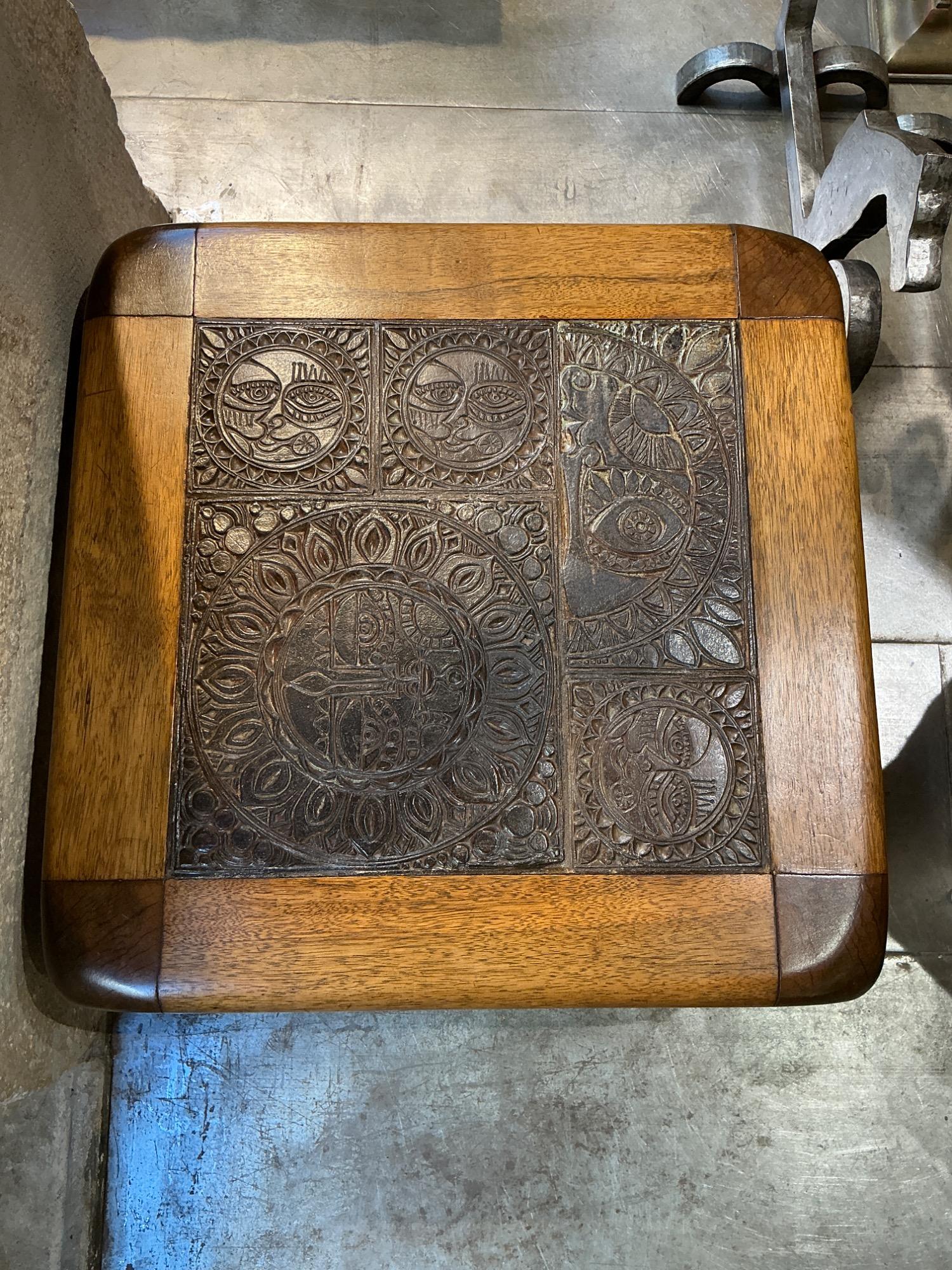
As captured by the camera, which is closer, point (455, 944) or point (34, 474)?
point (455, 944)

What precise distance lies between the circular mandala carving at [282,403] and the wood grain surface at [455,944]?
0.47 meters

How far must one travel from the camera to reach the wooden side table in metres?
1.03

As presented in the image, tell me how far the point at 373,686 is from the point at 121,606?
0.30m

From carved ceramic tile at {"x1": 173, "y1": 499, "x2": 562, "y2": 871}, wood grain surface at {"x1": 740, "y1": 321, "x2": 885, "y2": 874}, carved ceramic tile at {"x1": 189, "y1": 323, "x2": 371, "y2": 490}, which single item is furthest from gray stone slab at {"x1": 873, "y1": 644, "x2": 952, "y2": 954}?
carved ceramic tile at {"x1": 189, "y1": 323, "x2": 371, "y2": 490}

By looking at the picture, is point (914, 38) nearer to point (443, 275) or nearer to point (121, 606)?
point (443, 275)

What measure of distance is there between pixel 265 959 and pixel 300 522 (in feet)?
1.58

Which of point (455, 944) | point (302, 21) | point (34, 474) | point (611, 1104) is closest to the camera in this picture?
point (455, 944)

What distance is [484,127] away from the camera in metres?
1.71

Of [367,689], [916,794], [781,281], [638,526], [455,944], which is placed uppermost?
[781,281]

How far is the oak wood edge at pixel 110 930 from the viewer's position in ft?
3.35

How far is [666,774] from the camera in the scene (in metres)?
1.07

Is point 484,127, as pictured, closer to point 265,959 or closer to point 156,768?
point 156,768

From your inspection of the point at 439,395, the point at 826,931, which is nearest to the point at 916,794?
the point at 826,931

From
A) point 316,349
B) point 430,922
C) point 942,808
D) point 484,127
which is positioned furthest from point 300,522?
point 942,808
